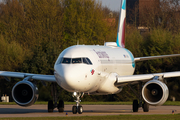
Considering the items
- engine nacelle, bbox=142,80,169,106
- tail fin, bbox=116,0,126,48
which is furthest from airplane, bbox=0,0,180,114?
tail fin, bbox=116,0,126,48

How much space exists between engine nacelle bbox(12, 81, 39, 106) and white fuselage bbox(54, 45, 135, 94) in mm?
2916

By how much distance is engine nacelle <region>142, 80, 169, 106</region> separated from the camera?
20.3 m

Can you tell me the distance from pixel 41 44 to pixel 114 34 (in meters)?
9.08

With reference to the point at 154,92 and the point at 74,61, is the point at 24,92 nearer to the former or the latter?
the point at 74,61

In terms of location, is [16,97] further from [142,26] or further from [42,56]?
[142,26]

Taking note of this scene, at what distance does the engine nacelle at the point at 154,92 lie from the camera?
20.3 m

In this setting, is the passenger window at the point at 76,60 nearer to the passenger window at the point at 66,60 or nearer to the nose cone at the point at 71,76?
the passenger window at the point at 66,60

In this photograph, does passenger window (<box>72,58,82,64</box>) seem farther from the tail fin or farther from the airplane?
the tail fin

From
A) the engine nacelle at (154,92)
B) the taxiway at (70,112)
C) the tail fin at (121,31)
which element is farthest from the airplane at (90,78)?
the tail fin at (121,31)

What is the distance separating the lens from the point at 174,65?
137 ft

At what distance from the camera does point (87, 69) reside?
19000 mm

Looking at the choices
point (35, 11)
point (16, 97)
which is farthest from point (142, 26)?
point (16, 97)

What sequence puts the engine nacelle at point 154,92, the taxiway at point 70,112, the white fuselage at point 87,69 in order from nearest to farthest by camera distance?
the white fuselage at point 87,69
the engine nacelle at point 154,92
the taxiway at point 70,112

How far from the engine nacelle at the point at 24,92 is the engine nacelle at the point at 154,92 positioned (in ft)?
19.6
